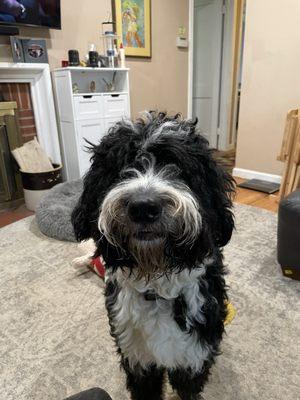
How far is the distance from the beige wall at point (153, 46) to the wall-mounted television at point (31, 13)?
0.51ft

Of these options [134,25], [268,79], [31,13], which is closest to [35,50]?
[31,13]

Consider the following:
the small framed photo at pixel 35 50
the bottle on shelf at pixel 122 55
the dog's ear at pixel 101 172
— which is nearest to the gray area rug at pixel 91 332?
the dog's ear at pixel 101 172

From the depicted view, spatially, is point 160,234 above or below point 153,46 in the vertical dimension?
below

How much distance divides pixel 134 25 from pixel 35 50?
49.7 inches

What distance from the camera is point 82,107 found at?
316 centimetres

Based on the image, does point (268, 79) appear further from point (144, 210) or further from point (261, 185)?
point (144, 210)

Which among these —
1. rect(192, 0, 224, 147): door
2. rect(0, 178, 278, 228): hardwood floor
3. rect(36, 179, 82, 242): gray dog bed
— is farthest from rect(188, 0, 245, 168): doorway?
rect(36, 179, 82, 242): gray dog bed

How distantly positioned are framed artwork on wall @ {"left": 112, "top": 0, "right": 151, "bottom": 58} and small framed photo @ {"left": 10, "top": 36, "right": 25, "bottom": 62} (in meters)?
1.12

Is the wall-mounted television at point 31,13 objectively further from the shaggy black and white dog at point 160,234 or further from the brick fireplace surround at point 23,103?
the shaggy black and white dog at point 160,234

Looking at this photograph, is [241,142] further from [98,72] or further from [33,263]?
[33,263]

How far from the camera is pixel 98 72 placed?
3467 millimetres

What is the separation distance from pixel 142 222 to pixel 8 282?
157 centimetres

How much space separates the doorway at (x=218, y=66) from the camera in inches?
183

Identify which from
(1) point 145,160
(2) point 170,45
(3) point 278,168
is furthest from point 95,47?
(1) point 145,160
